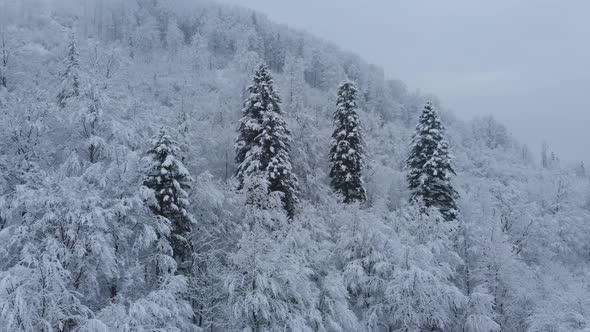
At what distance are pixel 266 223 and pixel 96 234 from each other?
9.68 meters

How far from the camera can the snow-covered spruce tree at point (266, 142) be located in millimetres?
30984

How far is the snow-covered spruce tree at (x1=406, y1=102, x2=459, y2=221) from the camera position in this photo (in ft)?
110

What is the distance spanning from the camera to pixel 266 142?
31.9m

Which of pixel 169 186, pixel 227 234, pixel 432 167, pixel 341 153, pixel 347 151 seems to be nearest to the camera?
pixel 169 186

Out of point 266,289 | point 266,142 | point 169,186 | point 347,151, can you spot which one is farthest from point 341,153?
point 266,289

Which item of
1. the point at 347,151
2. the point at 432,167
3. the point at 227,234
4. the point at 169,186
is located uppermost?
the point at 432,167

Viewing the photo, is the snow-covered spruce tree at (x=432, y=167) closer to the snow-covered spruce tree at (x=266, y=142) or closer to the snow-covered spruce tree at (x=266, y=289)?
the snow-covered spruce tree at (x=266, y=142)

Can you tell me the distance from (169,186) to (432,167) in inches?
769

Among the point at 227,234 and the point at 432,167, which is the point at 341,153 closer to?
the point at 432,167

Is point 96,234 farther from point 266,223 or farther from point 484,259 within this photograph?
point 484,259

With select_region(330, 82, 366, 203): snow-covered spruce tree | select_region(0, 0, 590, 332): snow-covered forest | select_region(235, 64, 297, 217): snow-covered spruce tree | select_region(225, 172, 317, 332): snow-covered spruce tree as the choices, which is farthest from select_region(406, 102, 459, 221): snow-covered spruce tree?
select_region(225, 172, 317, 332): snow-covered spruce tree

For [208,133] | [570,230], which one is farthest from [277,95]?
[570,230]

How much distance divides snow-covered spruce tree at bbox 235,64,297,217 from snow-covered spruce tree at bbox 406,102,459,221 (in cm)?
900

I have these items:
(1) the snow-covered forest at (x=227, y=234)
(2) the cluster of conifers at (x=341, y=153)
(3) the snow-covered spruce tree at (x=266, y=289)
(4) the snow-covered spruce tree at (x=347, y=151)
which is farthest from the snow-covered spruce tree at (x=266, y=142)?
(3) the snow-covered spruce tree at (x=266, y=289)
